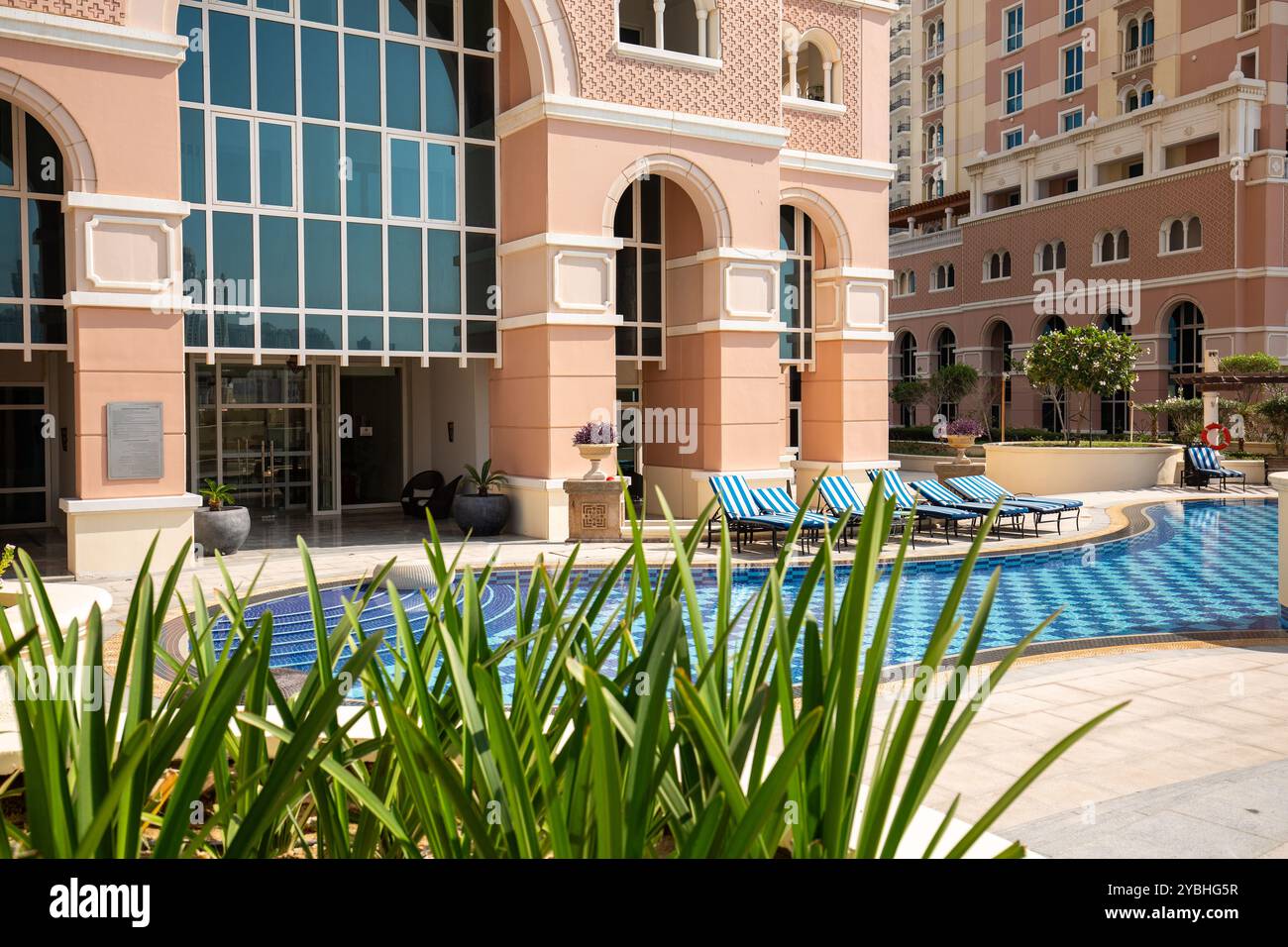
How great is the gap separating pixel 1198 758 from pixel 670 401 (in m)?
13.5

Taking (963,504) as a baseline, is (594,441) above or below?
above

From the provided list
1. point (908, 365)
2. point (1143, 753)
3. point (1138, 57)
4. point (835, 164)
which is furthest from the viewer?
point (908, 365)

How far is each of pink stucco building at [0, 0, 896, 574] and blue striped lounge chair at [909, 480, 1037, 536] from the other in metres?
2.17

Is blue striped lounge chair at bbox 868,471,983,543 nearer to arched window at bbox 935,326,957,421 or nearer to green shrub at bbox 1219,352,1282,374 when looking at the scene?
green shrub at bbox 1219,352,1282,374

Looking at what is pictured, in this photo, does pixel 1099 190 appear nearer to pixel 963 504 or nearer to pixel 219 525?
pixel 963 504

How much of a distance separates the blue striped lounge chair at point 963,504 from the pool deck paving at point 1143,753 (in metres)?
7.48

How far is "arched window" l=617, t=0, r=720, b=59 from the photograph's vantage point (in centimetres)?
1742

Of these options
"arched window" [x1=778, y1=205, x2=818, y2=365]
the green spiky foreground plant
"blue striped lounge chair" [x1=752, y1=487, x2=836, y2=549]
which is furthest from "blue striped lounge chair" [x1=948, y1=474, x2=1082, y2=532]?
the green spiky foreground plant

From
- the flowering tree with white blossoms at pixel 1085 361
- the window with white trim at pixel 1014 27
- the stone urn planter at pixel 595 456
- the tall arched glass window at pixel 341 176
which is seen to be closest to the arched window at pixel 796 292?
the stone urn planter at pixel 595 456

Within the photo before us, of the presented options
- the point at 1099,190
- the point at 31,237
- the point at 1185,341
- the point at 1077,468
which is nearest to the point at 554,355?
the point at 31,237

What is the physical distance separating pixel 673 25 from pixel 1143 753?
50.7 feet

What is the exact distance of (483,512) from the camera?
660 inches

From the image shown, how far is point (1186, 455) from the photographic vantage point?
24.3 m

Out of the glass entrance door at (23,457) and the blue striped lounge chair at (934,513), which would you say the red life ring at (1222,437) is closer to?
the blue striped lounge chair at (934,513)
